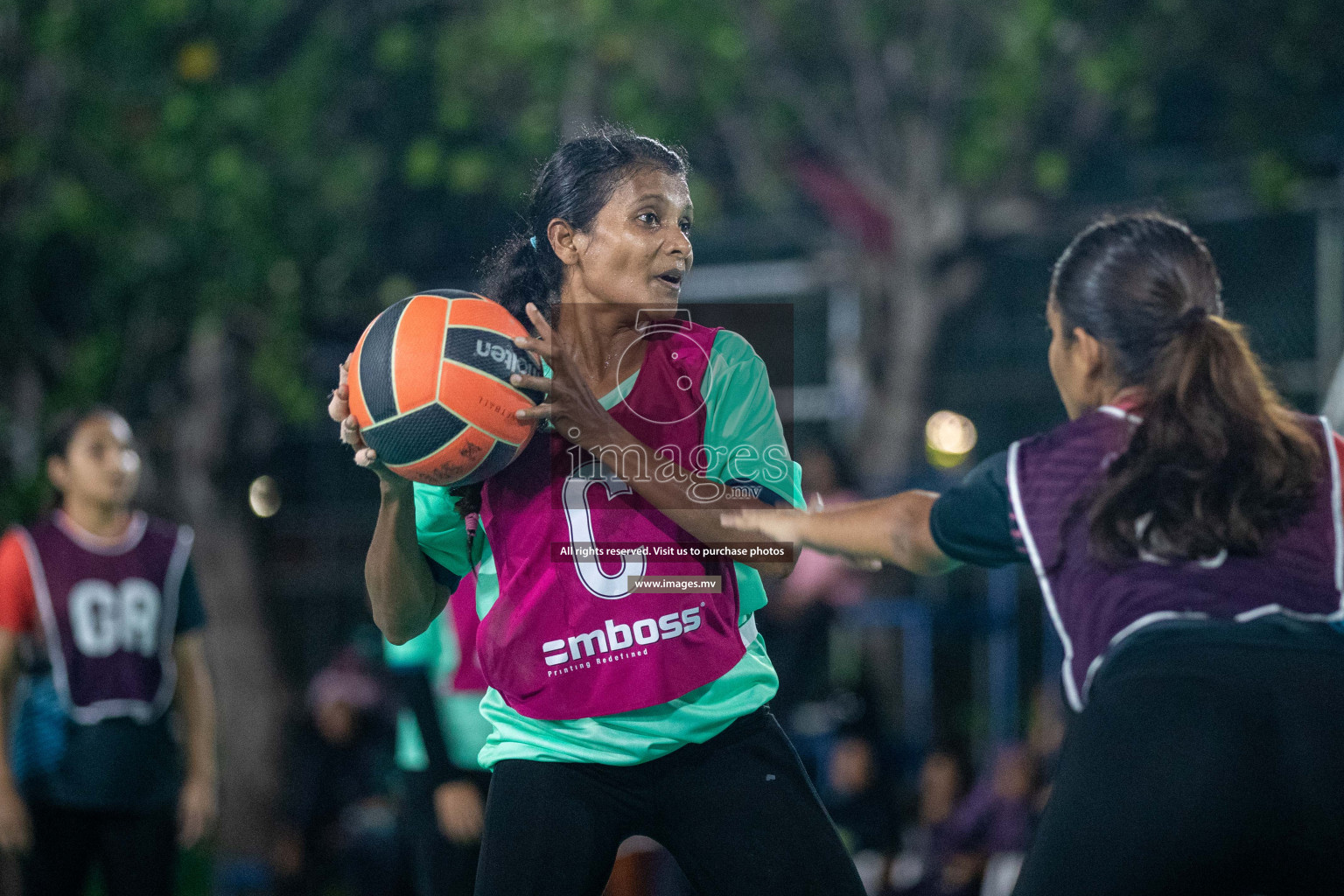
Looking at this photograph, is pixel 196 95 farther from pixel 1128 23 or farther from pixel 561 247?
pixel 561 247

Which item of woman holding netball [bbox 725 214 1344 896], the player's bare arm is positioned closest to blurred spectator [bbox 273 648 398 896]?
the player's bare arm

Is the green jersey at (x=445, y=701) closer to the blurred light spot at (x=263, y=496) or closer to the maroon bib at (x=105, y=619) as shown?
the maroon bib at (x=105, y=619)

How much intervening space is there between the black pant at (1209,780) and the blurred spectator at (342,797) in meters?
6.85

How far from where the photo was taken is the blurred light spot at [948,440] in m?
12.5

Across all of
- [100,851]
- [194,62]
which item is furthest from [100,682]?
[194,62]

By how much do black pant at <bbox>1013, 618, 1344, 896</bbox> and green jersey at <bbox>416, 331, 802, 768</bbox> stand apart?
77cm

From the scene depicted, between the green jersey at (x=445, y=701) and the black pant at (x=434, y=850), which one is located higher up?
the green jersey at (x=445, y=701)

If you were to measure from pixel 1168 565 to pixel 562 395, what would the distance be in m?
1.27

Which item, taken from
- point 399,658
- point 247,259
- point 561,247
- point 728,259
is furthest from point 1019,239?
point 561,247

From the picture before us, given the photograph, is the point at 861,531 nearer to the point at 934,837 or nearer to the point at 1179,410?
the point at 1179,410

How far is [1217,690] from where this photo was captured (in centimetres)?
285

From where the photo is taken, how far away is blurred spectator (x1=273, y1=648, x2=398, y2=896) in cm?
992

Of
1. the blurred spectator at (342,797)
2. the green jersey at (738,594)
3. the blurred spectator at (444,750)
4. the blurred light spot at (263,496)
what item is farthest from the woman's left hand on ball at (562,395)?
the blurred light spot at (263,496)

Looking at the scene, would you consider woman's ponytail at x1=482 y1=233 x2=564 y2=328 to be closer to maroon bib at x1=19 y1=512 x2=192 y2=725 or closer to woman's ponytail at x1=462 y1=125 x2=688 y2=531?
woman's ponytail at x1=462 y1=125 x2=688 y2=531
